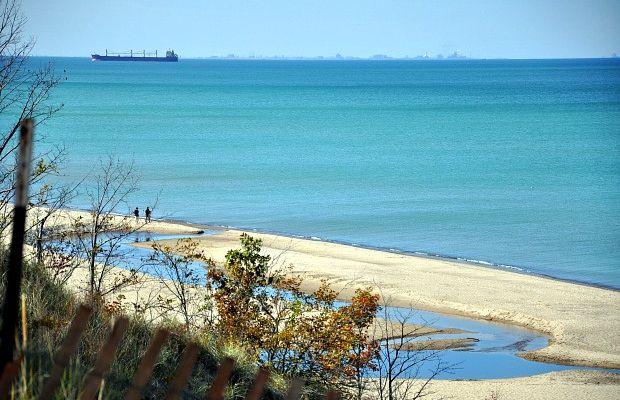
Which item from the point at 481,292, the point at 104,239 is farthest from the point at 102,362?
the point at 104,239

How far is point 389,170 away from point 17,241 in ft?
233

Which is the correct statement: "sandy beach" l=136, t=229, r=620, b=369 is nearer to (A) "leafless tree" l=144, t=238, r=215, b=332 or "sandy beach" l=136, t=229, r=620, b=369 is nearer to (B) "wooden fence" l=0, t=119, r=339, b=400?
(A) "leafless tree" l=144, t=238, r=215, b=332

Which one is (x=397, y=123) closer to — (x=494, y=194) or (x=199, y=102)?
(x=199, y=102)

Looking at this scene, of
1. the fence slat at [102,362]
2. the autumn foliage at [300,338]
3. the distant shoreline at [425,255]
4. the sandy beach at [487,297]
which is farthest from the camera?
the distant shoreline at [425,255]

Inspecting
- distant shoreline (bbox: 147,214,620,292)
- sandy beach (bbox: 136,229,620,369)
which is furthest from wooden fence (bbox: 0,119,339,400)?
distant shoreline (bbox: 147,214,620,292)

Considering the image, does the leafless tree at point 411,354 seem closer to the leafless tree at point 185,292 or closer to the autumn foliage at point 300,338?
the leafless tree at point 185,292

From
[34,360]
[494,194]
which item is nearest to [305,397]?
[34,360]

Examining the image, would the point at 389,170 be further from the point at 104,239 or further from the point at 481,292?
the point at 481,292

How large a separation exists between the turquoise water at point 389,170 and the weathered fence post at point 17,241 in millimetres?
17979

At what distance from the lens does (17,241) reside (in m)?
3.04

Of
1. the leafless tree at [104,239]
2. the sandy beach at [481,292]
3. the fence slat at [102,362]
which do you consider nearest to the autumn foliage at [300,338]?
the leafless tree at [104,239]

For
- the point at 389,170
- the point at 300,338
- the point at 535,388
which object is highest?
the point at 389,170

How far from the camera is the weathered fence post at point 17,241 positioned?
2.79 meters

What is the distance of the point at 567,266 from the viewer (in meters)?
39.0
